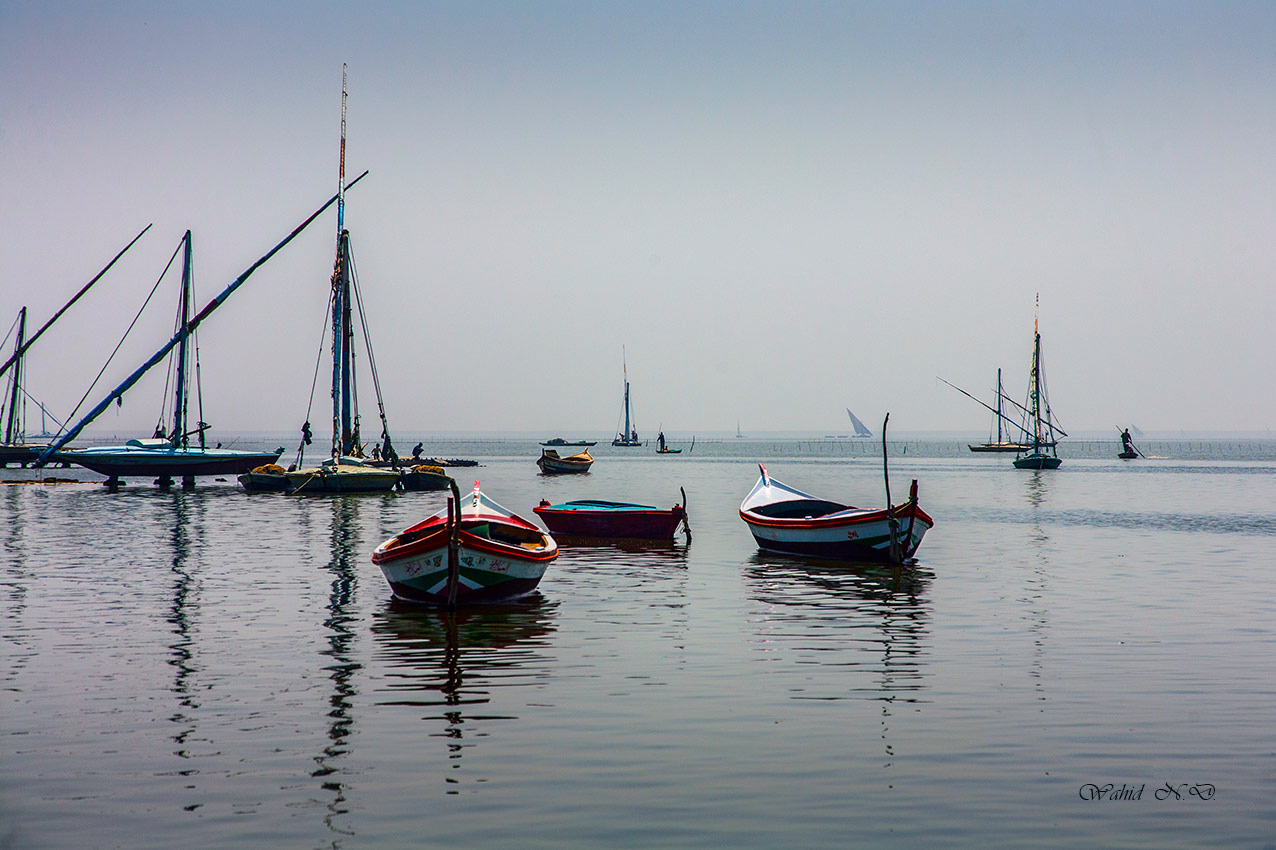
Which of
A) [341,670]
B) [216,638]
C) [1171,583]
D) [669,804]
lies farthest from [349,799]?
[1171,583]

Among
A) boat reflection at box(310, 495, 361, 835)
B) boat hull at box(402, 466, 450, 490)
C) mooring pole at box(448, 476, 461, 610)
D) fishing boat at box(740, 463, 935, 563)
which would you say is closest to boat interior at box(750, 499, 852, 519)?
fishing boat at box(740, 463, 935, 563)

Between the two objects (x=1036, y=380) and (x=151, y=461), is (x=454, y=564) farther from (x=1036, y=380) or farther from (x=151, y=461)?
(x=1036, y=380)

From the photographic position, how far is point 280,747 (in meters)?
13.4

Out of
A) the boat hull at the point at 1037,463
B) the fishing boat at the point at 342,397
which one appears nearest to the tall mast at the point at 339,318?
the fishing boat at the point at 342,397

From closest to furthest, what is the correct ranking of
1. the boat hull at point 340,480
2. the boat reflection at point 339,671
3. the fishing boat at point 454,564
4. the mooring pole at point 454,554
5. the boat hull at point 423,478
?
the boat reflection at point 339,671 → the mooring pole at point 454,554 → the fishing boat at point 454,564 → the boat hull at point 340,480 → the boat hull at point 423,478

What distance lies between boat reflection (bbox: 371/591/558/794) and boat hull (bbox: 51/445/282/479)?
5618 cm

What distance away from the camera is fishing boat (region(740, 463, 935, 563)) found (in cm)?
3547

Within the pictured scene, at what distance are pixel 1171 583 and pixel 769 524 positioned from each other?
13.4 m

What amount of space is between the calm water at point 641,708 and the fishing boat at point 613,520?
10.0 m

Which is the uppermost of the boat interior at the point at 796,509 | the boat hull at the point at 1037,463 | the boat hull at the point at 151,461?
the boat hull at the point at 151,461

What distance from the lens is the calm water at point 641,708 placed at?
35.5ft

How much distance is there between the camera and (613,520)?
4672cm

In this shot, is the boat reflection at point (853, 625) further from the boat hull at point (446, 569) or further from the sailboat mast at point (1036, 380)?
the sailboat mast at point (1036, 380)

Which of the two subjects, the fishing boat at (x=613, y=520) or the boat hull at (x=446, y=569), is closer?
the boat hull at (x=446, y=569)
